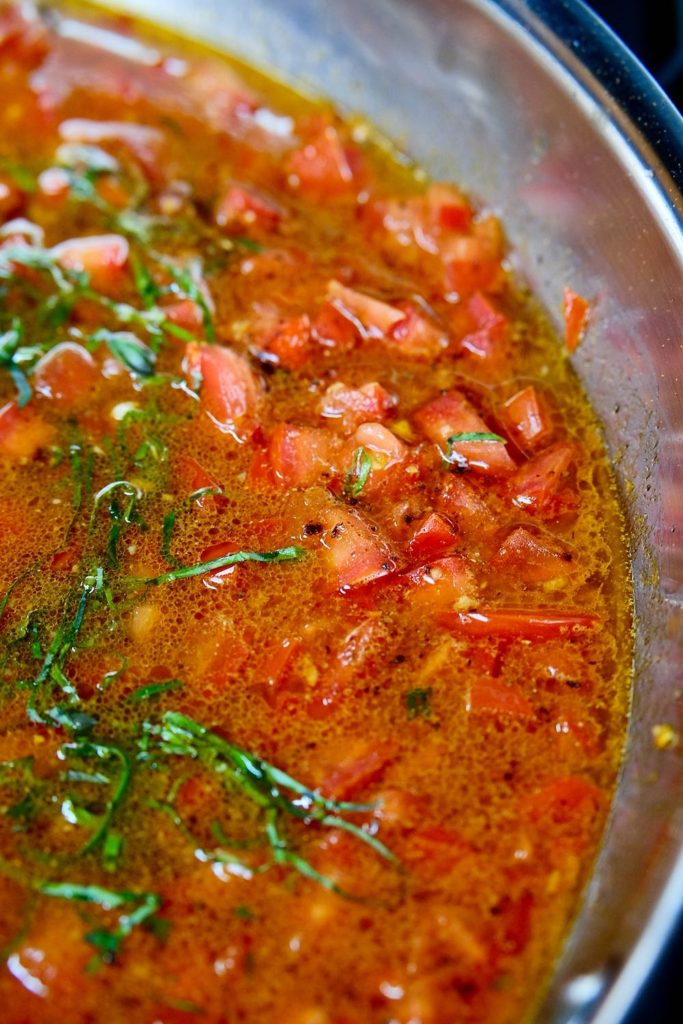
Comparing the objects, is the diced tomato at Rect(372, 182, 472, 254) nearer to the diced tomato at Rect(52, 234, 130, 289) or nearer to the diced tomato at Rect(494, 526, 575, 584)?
the diced tomato at Rect(52, 234, 130, 289)

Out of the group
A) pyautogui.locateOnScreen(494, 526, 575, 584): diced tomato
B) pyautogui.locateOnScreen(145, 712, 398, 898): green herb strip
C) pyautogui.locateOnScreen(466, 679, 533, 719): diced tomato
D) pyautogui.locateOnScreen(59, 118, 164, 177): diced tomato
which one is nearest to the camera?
pyautogui.locateOnScreen(145, 712, 398, 898): green herb strip

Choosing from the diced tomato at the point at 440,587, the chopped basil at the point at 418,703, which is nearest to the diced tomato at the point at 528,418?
the diced tomato at the point at 440,587

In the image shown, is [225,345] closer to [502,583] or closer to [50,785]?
[502,583]

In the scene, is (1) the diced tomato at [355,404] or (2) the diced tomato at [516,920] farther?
(1) the diced tomato at [355,404]

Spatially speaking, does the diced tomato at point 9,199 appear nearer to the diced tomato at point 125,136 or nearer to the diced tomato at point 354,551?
the diced tomato at point 125,136

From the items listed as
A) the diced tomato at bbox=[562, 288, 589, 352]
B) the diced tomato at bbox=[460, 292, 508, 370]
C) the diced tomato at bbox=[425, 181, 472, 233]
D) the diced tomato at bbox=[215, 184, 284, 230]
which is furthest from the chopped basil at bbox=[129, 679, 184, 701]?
the diced tomato at bbox=[425, 181, 472, 233]

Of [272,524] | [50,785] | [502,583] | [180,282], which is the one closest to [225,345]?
[180,282]

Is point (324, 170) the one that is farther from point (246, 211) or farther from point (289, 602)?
point (289, 602)
